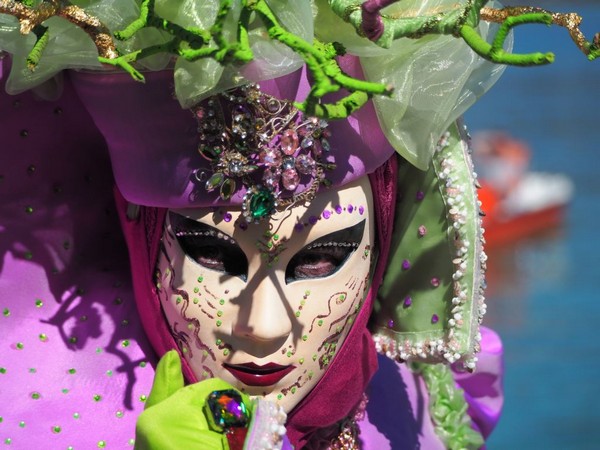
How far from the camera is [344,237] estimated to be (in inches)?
52.7

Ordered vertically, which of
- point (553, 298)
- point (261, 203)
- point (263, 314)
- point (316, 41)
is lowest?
point (553, 298)

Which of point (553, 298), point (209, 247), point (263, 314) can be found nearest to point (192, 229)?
point (209, 247)

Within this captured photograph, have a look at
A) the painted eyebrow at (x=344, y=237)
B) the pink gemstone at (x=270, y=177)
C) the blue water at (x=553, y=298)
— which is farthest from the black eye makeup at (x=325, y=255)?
the blue water at (x=553, y=298)

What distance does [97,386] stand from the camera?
140cm

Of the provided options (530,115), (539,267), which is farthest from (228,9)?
(530,115)

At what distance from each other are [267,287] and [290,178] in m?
0.14

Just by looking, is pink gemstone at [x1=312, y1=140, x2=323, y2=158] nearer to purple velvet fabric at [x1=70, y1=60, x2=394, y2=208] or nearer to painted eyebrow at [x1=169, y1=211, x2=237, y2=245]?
purple velvet fabric at [x1=70, y1=60, x2=394, y2=208]

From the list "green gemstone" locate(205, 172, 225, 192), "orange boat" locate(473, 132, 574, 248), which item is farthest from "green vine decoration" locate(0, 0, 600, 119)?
"orange boat" locate(473, 132, 574, 248)

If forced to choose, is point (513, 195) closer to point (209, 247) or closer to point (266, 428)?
point (209, 247)

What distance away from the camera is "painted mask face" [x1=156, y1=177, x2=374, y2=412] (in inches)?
50.9

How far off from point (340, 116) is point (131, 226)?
15.9 inches

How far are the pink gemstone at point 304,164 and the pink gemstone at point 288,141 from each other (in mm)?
15

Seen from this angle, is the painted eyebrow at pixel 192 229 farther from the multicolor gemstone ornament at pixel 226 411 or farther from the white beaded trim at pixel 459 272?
the white beaded trim at pixel 459 272

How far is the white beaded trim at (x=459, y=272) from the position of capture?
1398mm
